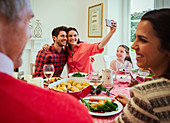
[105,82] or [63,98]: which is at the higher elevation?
[63,98]

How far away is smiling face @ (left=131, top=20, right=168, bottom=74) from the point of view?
0.72 metres

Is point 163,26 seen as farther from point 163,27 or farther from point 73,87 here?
point 73,87

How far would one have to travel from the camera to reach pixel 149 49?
0.73 m

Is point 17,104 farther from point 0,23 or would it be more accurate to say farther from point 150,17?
point 150,17

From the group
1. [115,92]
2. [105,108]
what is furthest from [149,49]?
[115,92]

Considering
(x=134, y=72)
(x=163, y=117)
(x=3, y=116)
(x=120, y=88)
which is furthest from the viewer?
(x=134, y=72)

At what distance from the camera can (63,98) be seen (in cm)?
38

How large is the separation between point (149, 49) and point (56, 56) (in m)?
1.94

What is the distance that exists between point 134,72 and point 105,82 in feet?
1.19

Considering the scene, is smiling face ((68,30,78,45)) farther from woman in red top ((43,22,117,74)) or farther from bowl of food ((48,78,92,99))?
bowl of food ((48,78,92,99))

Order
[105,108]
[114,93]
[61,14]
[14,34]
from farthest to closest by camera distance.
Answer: [61,14]
[114,93]
[105,108]
[14,34]

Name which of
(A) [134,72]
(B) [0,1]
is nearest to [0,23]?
(B) [0,1]

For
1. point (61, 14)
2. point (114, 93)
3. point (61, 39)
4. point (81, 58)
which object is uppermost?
point (61, 14)

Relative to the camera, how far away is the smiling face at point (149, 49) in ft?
2.35
